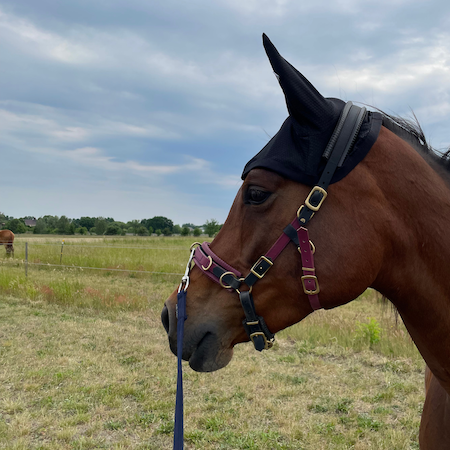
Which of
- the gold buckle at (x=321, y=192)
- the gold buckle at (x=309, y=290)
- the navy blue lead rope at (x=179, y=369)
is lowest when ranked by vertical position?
the navy blue lead rope at (x=179, y=369)

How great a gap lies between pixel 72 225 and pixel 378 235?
157 feet

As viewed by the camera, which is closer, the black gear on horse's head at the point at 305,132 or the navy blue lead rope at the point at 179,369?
the black gear on horse's head at the point at 305,132

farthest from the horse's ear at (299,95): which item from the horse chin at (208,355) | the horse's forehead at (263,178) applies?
the horse chin at (208,355)

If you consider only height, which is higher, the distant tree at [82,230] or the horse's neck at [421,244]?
the distant tree at [82,230]

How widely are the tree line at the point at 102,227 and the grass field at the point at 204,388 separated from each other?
83.4ft

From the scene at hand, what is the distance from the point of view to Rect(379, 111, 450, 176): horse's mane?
1538 millimetres

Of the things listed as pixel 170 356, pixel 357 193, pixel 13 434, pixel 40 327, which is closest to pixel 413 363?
pixel 170 356

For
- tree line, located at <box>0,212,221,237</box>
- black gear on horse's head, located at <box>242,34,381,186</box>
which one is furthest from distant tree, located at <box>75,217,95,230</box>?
black gear on horse's head, located at <box>242,34,381,186</box>

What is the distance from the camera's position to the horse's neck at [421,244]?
1.42 m

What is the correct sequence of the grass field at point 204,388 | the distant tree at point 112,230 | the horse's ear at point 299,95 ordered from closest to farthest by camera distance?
the horse's ear at point 299,95
the grass field at point 204,388
the distant tree at point 112,230

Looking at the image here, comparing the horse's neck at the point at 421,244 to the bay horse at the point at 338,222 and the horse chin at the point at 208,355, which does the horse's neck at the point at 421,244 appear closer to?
the bay horse at the point at 338,222

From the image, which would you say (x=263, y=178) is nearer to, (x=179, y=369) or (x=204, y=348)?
(x=204, y=348)

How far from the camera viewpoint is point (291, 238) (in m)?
1.45

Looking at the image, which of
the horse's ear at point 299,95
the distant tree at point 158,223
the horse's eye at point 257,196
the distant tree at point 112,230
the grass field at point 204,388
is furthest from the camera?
the distant tree at point 158,223
